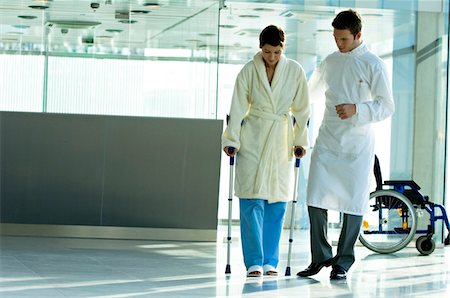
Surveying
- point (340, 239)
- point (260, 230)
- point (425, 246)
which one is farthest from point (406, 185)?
point (260, 230)

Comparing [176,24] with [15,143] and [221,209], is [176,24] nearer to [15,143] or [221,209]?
[15,143]

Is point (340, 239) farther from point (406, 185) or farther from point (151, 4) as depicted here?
point (151, 4)

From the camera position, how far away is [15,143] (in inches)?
331

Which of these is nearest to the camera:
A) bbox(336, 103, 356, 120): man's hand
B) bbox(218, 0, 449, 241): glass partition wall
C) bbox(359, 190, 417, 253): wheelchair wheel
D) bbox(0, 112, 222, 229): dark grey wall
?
bbox(336, 103, 356, 120): man's hand

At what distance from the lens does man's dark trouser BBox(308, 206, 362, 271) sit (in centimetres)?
620

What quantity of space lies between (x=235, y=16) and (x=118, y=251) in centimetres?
276

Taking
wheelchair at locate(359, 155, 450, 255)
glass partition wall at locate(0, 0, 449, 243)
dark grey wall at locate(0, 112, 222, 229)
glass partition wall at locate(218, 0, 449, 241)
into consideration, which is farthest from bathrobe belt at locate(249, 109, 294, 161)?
glass partition wall at locate(218, 0, 449, 241)

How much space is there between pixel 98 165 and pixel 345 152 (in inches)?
110

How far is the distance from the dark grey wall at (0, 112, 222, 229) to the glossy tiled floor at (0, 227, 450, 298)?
36 centimetres

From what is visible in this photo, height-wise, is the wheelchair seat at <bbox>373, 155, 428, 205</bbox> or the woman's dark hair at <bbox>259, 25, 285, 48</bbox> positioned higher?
the woman's dark hair at <bbox>259, 25, 285, 48</bbox>

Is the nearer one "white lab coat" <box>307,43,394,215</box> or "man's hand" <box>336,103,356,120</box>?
"man's hand" <box>336,103,356,120</box>

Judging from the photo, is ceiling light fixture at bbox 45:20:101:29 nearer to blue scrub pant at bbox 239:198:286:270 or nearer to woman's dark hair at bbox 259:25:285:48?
woman's dark hair at bbox 259:25:285:48

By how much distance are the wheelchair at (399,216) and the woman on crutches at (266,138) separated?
6.71ft

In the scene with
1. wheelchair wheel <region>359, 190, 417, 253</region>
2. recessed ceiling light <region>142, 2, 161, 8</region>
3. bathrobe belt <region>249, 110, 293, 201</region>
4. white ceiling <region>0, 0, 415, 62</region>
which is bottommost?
wheelchair wheel <region>359, 190, 417, 253</region>
